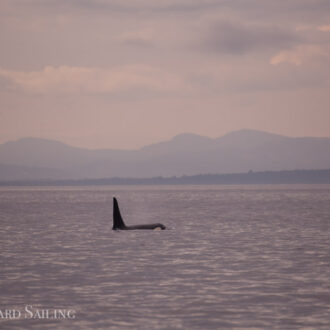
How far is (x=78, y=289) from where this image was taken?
26.0 metres

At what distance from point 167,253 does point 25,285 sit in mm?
13310

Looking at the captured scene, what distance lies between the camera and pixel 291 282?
2762 centimetres

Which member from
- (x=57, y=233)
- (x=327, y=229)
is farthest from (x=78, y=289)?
(x=327, y=229)

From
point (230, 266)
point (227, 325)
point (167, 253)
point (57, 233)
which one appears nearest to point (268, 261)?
point (230, 266)

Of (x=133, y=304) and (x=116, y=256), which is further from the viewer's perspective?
(x=116, y=256)

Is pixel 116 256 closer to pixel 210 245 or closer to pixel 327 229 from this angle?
pixel 210 245

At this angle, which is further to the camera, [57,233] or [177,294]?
[57,233]

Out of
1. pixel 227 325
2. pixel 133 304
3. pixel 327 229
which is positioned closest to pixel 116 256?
pixel 133 304

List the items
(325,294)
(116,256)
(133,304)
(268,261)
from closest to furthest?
(133,304) < (325,294) < (268,261) < (116,256)

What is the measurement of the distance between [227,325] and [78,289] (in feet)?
25.7

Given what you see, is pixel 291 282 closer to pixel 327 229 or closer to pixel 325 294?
pixel 325 294

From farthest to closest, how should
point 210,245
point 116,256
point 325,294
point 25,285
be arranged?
point 210,245 < point 116,256 < point 25,285 < point 325,294

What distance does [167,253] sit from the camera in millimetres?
39062

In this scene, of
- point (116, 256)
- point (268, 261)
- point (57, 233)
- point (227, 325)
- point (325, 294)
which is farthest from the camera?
point (57, 233)
